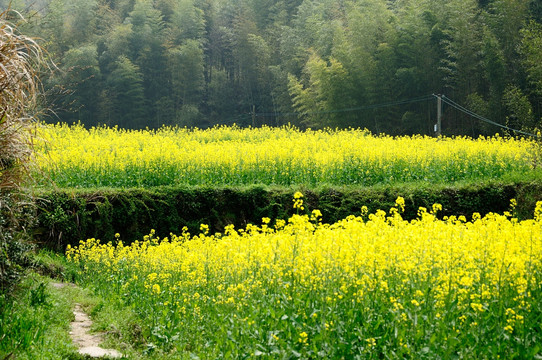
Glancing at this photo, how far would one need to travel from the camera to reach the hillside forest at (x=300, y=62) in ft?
84.4

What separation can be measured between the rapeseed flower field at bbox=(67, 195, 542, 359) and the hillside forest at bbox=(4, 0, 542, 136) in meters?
11.1

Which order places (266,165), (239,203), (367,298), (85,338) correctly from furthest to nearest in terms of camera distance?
(266,165), (239,203), (85,338), (367,298)

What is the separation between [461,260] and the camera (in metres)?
4.69

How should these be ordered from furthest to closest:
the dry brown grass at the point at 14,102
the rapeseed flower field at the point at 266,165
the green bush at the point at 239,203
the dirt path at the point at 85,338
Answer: the rapeseed flower field at the point at 266,165
the green bush at the point at 239,203
the dry brown grass at the point at 14,102
the dirt path at the point at 85,338

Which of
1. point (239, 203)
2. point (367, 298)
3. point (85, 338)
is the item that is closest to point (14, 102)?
point (85, 338)

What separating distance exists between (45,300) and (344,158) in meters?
9.78

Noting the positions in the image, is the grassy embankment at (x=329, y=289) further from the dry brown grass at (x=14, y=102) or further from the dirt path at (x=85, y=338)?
the dry brown grass at (x=14, y=102)

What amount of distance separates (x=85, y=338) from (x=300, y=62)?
3626 centimetres

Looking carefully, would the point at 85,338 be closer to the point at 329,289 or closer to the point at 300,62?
the point at 329,289

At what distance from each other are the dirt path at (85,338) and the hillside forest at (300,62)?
9.80 metres

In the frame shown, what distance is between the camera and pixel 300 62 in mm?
39688

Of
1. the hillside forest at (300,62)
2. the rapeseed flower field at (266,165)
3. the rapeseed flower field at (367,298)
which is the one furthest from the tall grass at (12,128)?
the hillside forest at (300,62)

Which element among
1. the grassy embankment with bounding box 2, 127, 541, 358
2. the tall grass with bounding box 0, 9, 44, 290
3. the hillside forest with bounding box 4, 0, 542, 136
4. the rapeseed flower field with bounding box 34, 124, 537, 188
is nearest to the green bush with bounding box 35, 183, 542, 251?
the grassy embankment with bounding box 2, 127, 541, 358

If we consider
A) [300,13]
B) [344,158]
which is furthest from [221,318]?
[300,13]
